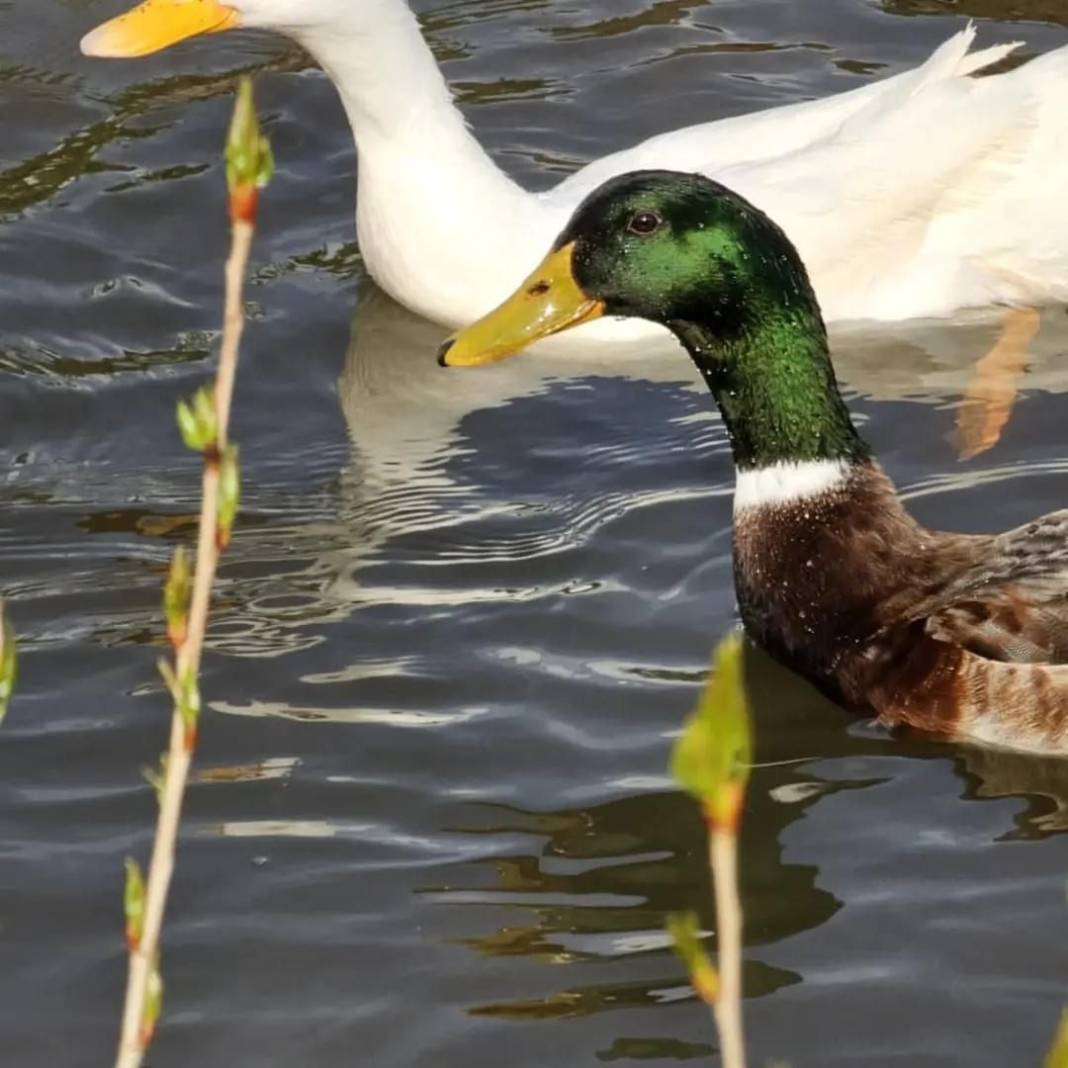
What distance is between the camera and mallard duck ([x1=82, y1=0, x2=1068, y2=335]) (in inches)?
261

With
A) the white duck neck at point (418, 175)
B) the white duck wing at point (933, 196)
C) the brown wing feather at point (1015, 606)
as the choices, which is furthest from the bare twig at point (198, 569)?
the white duck neck at point (418, 175)

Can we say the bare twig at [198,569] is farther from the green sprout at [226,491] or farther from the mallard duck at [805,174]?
the mallard duck at [805,174]

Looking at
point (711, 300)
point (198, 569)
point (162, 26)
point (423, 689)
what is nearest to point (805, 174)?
point (711, 300)

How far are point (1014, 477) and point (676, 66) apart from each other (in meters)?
3.16

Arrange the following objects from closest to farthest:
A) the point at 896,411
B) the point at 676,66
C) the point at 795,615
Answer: the point at 795,615 < the point at 896,411 < the point at 676,66

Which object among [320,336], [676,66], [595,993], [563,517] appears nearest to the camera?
[595,993]

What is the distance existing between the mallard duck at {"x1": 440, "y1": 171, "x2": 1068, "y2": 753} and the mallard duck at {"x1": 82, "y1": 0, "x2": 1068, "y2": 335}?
1349mm

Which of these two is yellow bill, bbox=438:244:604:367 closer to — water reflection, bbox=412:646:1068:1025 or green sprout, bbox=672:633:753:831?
water reflection, bbox=412:646:1068:1025

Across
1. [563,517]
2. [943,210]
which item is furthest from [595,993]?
[943,210]

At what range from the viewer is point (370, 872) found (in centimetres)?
452

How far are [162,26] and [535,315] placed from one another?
6.30 ft

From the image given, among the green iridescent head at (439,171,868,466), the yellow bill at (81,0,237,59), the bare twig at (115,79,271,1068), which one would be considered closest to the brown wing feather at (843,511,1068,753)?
the green iridescent head at (439,171,868,466)

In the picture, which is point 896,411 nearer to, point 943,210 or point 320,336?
point 943,210

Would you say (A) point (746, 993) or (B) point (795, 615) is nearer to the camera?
(A) point (746, 993)
